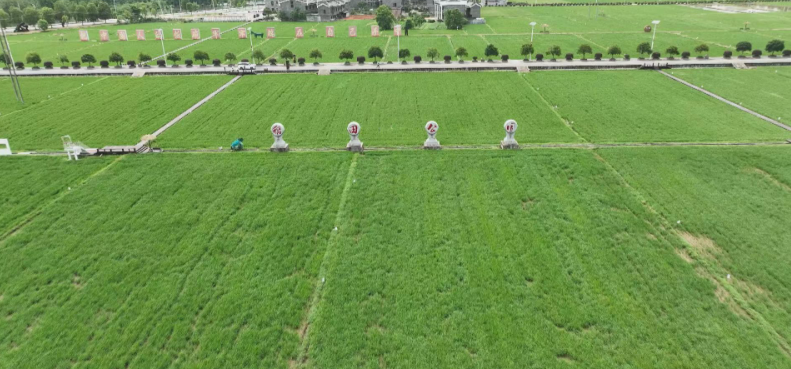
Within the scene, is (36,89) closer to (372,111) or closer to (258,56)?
(258,56)

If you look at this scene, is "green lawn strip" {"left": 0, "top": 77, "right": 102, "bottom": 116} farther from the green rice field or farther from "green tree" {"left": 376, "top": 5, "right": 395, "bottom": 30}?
"green tree" {"left": 376, "top": 5, "right": 395, "bottom": 30}

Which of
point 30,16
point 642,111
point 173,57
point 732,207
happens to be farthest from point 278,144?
point 30,16

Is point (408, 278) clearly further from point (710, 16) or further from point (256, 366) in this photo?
point (710, 16)

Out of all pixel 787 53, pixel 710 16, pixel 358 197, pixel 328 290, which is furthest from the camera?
pixel 710 16

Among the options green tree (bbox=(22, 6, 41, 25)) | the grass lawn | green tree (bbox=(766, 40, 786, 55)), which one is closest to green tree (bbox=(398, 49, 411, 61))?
the grass lawn

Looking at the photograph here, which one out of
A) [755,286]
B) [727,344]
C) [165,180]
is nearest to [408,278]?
[727,344]
